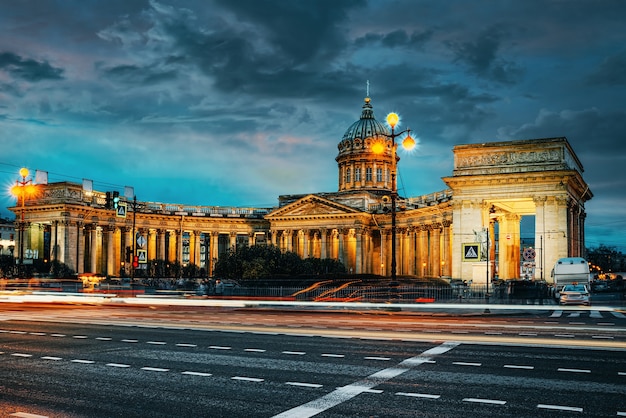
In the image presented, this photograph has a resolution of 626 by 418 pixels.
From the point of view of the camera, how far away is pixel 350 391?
13.9 metres

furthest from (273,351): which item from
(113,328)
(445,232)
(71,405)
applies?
(445,232)

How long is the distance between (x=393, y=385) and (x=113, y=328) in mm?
15901

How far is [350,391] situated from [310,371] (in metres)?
2.63

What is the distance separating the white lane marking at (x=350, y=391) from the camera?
12062 millimetres

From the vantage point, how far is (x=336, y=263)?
91.9m

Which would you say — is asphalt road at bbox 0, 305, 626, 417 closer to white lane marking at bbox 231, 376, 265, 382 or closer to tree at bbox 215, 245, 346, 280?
white lane marking at bbox 231, 376, 265, 382

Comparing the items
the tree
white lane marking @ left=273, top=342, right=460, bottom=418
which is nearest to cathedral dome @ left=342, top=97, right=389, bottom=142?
the tree

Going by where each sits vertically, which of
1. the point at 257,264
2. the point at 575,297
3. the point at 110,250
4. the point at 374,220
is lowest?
the point at 575,297

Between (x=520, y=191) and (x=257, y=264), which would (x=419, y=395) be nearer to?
(x=257, y=264)

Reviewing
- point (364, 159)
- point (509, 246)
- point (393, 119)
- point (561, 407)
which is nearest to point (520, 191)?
point (509, 246)

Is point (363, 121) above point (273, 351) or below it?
above

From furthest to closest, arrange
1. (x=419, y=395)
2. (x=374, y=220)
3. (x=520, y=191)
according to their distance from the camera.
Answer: (x=374, y=220), (x=520, y=191), (x=419, y=395)

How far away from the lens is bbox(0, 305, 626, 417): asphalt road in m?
12.5

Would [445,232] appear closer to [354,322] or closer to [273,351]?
[354,322]
